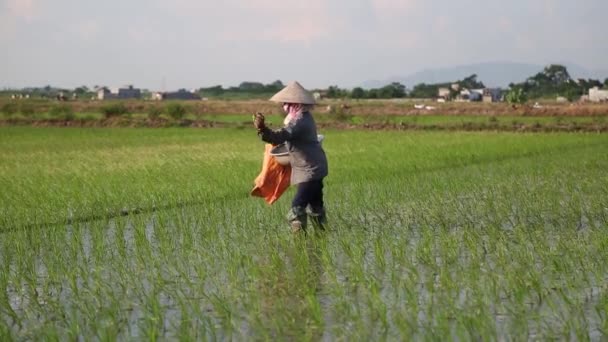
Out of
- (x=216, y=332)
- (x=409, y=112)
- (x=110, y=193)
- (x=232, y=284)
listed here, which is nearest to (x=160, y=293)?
(x=232, y=284)

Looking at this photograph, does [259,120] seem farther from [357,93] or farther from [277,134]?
[357,93]

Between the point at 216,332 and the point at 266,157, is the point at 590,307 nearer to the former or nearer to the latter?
the point at 216,332

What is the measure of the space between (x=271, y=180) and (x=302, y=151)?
0.32m

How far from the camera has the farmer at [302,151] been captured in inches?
220

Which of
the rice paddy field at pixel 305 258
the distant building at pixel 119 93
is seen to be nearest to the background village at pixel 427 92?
the distant building at pixel 119 93

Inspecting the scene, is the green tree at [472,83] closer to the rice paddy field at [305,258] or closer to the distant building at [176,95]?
the distant building at [176,95]

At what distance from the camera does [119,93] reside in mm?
80375

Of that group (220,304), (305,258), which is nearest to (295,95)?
(305,258)

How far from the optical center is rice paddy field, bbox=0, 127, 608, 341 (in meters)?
3.48

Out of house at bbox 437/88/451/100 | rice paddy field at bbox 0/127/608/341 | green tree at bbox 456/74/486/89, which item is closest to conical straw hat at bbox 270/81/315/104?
rice paddy field at bbox 0/127/608/341

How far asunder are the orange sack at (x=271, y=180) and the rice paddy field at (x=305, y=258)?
269mm

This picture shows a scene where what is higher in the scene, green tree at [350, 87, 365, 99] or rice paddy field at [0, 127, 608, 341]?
rice paddy field at [0, 127, 608, 341]

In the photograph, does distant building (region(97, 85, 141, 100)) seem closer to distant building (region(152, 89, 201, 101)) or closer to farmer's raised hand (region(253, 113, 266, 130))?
distant building (region(152, 89, 201, 101))

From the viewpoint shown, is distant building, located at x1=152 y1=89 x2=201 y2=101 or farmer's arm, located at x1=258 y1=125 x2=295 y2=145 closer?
farmer's arm, located at x1=258 y1=125 x2=295 y2=145
